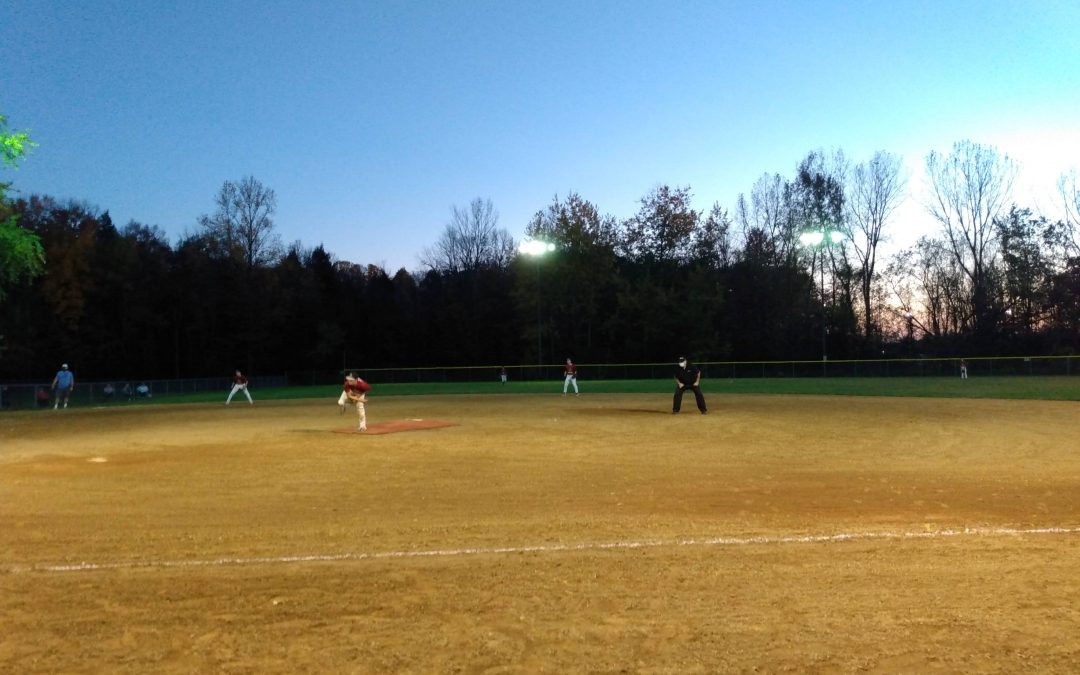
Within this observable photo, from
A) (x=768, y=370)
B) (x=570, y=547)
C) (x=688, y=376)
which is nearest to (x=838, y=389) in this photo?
(x=768, y=370)

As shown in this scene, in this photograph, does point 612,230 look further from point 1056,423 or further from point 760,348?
point 1056,423

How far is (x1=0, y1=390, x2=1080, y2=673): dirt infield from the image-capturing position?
5.20m

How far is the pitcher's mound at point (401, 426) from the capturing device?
68.3ft

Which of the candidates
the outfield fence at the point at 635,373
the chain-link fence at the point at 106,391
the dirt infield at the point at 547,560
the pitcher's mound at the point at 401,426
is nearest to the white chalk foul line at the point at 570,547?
the dirt infield at the point at 547,560

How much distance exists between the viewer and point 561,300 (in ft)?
241

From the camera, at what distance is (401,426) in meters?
22.0

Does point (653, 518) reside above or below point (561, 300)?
below

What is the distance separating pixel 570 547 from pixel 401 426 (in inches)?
577

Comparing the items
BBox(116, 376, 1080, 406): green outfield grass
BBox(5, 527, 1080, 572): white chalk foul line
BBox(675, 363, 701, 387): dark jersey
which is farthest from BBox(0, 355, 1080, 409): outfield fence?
BBox(5, 527, 1080, 572): white chalk foul line

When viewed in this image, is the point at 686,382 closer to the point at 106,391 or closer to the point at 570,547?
the point at 570,547

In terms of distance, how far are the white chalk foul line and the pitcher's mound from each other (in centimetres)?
1255

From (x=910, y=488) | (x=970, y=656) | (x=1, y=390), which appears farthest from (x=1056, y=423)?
(x=1, y=390)

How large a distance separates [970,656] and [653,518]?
185 inches

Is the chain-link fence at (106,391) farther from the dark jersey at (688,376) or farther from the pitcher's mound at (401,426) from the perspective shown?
the dark jersey at (688,376)
